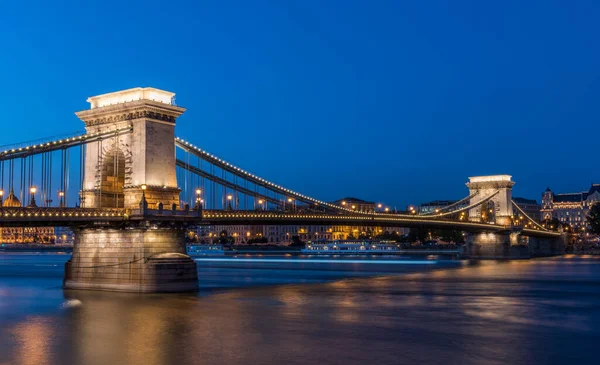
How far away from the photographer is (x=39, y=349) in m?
24.8

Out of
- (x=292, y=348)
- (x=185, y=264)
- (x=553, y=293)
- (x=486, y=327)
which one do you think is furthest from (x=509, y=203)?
(x=292, y=348)

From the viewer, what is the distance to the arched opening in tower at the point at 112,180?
4822 cm

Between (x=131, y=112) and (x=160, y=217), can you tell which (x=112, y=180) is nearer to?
(x=131, y=112)

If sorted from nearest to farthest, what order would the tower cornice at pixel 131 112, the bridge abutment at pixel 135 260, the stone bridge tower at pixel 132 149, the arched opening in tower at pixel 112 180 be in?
the bridge abutment at pixel 135 260 < the tower cornice at pixel 131 112 < the stone bridge tower at pixel 132 149 < the arched opening in tower at pixel 112 180

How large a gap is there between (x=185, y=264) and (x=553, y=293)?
23715 millimetres

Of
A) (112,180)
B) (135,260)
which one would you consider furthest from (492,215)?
(135,260)

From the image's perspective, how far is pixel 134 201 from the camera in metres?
45.5

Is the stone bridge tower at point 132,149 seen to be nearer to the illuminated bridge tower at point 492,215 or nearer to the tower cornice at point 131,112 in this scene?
the tower cornice at point 131,112

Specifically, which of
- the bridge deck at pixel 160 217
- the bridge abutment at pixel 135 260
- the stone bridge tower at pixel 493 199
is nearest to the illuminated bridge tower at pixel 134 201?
the bridge abutment at pixel 135 260

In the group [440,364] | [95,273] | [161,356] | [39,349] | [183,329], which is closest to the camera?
[440,364]

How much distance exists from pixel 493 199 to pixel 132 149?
3420 inches

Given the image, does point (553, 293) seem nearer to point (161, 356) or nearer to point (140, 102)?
point (140, 102)

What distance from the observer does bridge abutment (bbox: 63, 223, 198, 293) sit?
43188 millimetres

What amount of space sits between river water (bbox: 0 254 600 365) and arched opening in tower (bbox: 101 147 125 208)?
6633 millimetres
